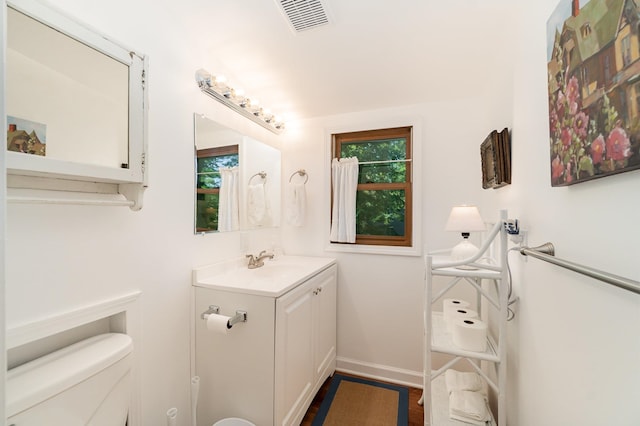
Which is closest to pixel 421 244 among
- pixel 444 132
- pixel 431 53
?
pixel 444 132

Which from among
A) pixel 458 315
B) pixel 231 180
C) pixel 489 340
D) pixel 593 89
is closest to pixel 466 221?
pixel 458 315

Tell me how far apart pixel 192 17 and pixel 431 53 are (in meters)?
1.36

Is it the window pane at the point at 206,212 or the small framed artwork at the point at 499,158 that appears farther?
the window pane at the point at 206,212

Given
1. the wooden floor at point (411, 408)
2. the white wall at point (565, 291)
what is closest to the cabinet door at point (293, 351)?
the wooden floor at point (411, 408)

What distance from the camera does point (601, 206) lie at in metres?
0.60

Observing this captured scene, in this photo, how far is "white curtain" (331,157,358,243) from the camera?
7.32 ft

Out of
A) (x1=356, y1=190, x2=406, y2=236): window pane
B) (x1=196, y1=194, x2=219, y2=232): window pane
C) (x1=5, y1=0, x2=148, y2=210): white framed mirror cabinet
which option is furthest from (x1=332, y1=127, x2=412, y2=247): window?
(x1=5, y1=0, x2=148, y2=210): white framed mirror cabinet

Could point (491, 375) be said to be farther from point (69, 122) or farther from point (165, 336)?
point (69, 122)

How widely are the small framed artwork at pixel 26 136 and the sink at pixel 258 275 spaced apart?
0.88 m

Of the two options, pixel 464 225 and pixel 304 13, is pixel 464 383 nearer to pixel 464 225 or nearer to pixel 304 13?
pixel 464 225

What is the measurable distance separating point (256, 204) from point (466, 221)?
4.88ft

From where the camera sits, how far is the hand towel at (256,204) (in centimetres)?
197

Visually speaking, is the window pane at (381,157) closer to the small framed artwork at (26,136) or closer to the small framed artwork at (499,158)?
the small framed artwork at (499,158)

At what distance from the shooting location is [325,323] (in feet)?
6.51
